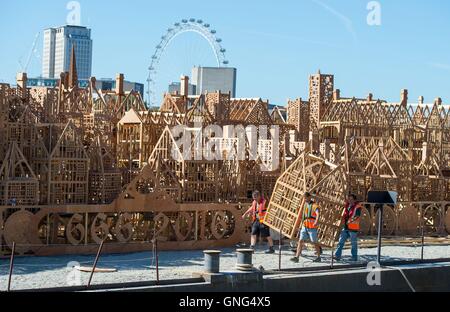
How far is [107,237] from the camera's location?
81.7 feet

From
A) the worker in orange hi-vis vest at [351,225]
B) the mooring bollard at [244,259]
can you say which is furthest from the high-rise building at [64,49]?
the mooring bollard at [244,259]

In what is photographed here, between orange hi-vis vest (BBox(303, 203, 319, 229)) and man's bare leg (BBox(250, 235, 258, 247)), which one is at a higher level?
orange hi-vis vest (BBox(303, 203, 319, 229))

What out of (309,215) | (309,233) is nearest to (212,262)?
(309,215)

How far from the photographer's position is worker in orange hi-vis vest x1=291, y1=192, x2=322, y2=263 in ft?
77.1

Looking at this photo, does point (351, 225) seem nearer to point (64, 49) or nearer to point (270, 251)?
point (270, 251)

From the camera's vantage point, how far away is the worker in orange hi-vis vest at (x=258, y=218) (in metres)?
25.3

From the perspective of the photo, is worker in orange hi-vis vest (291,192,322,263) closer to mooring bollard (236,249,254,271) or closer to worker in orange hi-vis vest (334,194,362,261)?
worker in orange hi-vis vest (334,194,362,261)

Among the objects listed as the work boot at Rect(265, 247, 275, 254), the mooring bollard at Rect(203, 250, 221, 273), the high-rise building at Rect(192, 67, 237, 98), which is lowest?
the work boot at Rect(265, 247, 275, 254)

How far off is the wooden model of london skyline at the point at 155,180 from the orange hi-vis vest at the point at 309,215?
0.80 meters

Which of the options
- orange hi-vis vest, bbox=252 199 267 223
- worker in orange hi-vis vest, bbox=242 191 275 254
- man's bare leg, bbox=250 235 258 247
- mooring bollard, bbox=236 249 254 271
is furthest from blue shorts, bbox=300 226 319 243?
mooring bollard, bbox=236 249 254 271

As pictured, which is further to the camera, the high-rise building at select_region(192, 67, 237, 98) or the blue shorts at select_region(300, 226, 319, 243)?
the high-rise building at select_region(192, 67, 237, 98)

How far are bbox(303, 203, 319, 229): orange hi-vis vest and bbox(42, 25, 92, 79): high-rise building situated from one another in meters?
120

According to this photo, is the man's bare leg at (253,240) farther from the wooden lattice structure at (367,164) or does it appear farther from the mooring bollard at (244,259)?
the mooring bollard at (244,259)

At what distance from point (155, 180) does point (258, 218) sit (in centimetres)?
278
